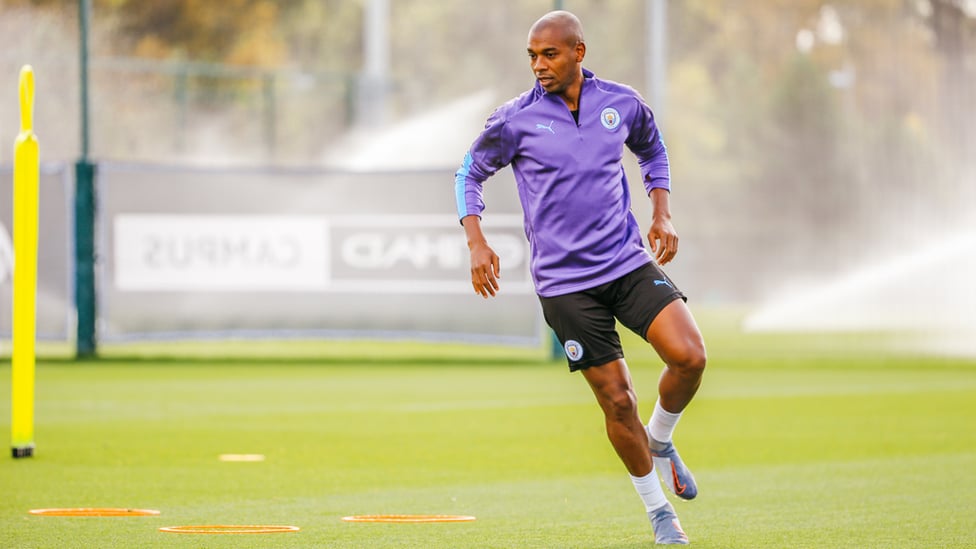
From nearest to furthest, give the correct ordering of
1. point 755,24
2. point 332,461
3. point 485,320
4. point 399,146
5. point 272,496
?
point 272,496, point 332,461, point 485,320, point 755,24, point 399,146

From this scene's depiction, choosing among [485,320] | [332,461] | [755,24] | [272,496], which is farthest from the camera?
[755,24]

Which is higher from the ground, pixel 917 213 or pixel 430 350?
pixel 917 213

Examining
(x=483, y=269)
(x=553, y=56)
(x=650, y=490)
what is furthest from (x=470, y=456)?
(x=553, y=56)

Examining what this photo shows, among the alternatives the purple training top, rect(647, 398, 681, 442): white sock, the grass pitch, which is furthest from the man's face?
the grass pitch

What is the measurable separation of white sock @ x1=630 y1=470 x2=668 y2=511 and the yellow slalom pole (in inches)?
184

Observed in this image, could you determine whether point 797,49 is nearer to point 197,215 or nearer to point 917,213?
point 917,213

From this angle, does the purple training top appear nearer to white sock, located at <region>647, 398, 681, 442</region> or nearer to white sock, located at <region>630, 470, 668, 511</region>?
white sock, located at <region>647, 398, 681, 442</region>

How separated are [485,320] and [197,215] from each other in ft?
11.8

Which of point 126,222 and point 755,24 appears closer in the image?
point 126,222

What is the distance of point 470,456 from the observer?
37.4 feet

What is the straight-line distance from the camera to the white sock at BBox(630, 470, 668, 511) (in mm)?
7496

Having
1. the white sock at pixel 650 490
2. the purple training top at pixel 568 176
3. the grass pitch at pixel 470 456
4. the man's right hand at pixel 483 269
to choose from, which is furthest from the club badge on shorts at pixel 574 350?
the grass pitch at pixel 470 456

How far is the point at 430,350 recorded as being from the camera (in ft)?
77.3

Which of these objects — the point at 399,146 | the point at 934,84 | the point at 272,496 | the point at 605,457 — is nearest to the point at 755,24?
the point at 934,84
